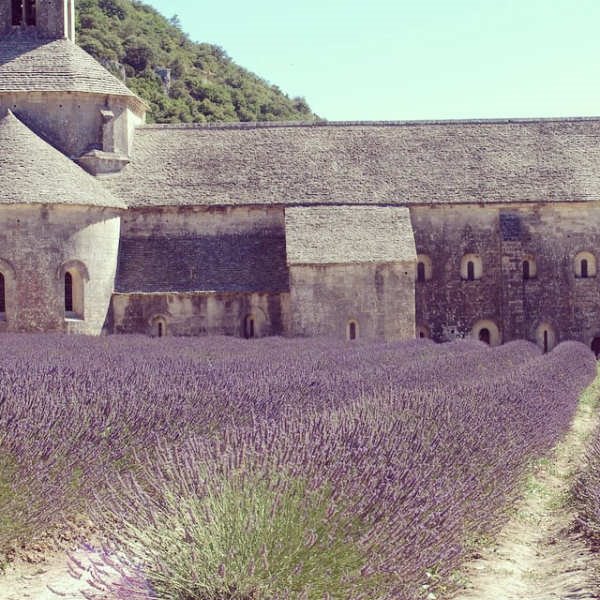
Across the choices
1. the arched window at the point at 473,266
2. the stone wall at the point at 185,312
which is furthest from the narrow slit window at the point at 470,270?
the stone wall at the point at 185,312

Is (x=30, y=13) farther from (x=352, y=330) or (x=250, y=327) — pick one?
(x=352, y=330)

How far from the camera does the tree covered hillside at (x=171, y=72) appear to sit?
59.9 m

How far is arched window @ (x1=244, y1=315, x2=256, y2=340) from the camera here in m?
30.6

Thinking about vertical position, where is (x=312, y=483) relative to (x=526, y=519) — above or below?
above

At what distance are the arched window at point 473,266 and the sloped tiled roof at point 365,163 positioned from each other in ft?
6.29

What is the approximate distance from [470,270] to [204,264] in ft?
29.0

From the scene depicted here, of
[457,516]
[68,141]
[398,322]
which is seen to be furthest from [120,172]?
[457,516]

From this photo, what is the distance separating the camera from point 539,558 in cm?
868

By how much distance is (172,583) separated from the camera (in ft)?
18.3

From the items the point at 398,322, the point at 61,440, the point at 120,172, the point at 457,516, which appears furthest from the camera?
the point at 120,172

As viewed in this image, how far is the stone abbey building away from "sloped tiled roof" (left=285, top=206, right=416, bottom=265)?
0.21 feet

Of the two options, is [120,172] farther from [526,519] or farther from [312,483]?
[312,483]

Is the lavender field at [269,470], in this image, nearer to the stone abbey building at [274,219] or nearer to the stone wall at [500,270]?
the stone abbey building at [274,219]

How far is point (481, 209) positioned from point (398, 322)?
5.26 meters
